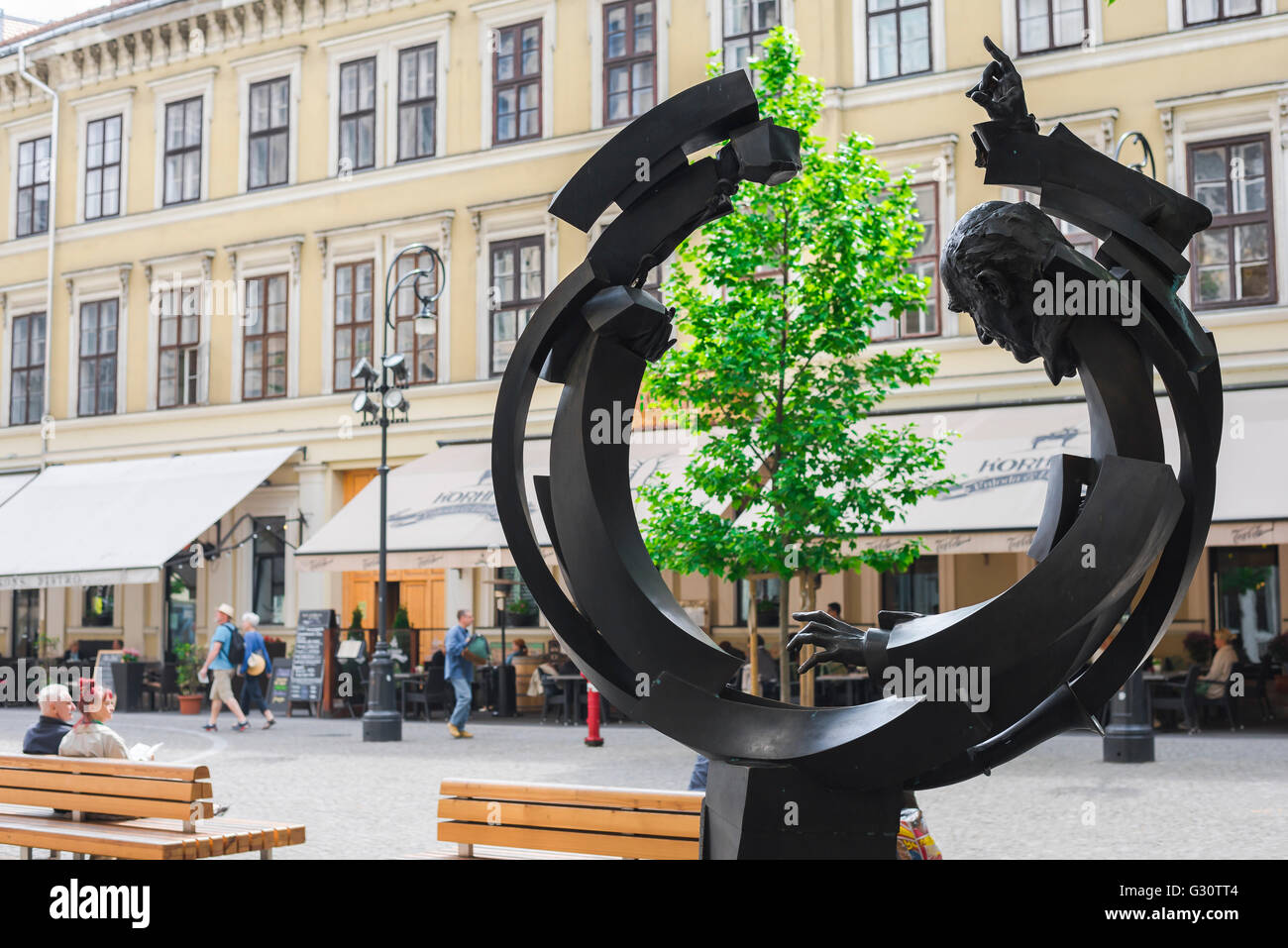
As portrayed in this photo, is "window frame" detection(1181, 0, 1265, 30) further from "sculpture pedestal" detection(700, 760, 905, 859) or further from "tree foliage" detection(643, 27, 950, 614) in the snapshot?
"sculpture pedestal" detection(700, 760, 905, 859)

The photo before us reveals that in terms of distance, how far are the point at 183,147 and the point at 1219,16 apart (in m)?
19.7

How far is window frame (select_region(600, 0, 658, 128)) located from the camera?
23.8 m

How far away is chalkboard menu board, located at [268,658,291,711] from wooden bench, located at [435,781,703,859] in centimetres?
1654

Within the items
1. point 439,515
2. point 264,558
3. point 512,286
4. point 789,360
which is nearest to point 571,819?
point 789,360

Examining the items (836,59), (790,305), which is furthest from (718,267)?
(836,59)

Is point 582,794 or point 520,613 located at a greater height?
point 520,613

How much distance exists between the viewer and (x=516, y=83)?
25094 millimetres

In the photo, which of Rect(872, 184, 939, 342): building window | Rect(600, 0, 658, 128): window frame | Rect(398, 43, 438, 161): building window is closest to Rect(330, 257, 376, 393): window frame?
Rect(398, 43, 438, 161): building window

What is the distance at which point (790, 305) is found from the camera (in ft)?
48.6

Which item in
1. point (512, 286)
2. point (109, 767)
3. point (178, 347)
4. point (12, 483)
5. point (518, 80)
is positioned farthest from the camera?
point (12, 483)

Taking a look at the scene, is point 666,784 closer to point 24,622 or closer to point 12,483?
point 12,483

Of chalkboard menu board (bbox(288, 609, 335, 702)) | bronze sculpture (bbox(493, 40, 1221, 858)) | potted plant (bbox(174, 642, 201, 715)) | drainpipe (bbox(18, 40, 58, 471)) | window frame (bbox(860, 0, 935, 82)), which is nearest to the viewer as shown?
bronze sculpture (bbox(493, 40, 1221, 858))

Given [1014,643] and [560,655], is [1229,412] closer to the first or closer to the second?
[560,655]
